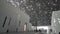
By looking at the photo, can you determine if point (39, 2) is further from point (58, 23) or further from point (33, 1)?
point (58, 23)

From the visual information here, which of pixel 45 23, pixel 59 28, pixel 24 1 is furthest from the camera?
pixel 45 23

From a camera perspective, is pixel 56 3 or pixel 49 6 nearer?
pixel 56 3

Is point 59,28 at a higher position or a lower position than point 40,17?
lower

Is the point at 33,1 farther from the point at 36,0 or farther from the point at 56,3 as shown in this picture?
the point at 56,3

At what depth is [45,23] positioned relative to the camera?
1330 centimetres

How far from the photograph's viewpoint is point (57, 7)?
9.64 metres

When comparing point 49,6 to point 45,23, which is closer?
point 49,6

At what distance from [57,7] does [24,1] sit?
11.3 feet


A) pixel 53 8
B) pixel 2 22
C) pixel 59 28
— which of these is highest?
pixel 53 8

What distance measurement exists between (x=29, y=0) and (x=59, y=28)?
3.21 metres

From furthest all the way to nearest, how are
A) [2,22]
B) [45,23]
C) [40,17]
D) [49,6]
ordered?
[45,23]
[40,17]
[49,6]
[2,22]

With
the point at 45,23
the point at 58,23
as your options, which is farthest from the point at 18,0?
the point at 45,23

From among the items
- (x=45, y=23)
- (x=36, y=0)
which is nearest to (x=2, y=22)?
(x=36, y=0)

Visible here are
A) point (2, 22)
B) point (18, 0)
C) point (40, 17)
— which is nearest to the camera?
point (2, 22)
